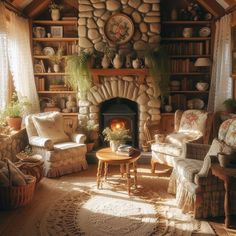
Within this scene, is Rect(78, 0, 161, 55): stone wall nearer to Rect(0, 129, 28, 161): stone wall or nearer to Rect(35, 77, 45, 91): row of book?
Rect(35, 77, 45, 91): row of book

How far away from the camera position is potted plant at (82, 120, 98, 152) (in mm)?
6168

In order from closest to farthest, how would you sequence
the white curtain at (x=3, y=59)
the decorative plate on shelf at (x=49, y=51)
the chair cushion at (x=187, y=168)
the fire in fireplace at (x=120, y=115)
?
the chair cushion at (x=187, y=168), the white curtain at (x=3, y=59), the fire in fireplace at (x=120, y=115), the decorative plate on shelf at (x=49, y=51)

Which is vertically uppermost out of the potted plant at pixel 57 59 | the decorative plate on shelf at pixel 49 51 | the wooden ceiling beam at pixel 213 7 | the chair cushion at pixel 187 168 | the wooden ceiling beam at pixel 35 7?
the wooden ceiling beam at pixel 35 7

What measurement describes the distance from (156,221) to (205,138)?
2.02 metres

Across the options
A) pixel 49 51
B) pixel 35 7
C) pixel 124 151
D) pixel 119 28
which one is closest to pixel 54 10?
pixel 35 7

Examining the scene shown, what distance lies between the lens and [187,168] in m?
3.93

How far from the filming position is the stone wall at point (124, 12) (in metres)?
6.13

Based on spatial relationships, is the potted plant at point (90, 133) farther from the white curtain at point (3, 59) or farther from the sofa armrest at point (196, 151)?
the sofa armrest at point (196, 151)

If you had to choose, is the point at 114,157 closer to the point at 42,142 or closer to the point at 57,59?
the point at 42,142

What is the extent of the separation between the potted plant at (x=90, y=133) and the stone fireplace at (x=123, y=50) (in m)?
0.19

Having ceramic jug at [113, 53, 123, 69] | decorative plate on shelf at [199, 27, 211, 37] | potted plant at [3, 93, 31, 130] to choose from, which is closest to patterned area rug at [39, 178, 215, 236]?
potted plant at [3, 93, 31, 130]

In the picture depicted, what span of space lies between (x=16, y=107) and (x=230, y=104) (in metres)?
3.54

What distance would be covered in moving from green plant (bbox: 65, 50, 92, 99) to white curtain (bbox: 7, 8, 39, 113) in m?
0.77

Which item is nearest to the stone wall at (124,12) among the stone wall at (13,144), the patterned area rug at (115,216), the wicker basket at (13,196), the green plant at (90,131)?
the green plant at (90,131)
